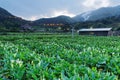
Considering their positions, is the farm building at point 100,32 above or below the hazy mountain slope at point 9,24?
below

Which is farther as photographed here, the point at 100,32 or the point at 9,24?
the point at 9,24

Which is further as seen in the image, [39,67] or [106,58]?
[106,58]

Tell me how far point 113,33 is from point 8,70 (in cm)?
8654

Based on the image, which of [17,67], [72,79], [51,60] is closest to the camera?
[72,79]

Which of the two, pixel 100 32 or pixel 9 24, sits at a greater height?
pixel 9 24

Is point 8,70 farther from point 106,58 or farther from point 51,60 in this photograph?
point 106,58

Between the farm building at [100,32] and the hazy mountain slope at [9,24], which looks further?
the farm building at [100,32]

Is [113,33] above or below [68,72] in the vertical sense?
below

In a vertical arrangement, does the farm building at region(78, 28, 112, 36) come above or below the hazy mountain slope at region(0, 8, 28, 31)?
below

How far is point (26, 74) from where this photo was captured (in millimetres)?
6211

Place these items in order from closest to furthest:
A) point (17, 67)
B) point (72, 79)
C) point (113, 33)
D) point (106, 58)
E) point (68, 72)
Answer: point (72, 79) → point (68, 72) → point (17, 67) → point (106, 58) → point (113, 33)

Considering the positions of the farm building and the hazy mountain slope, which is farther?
the farm building

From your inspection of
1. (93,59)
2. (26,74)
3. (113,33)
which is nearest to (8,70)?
(26,74)

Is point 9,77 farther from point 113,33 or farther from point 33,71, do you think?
point 113,33
